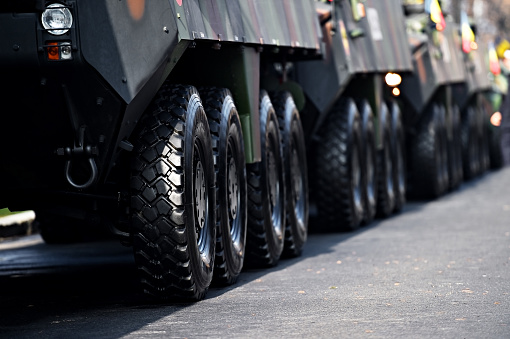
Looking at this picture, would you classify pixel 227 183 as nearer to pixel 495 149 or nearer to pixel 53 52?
pixel 53 52

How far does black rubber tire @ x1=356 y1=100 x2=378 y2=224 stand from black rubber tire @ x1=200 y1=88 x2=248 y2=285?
5478mm

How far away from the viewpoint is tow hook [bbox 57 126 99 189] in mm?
8188

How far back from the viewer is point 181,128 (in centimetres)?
881

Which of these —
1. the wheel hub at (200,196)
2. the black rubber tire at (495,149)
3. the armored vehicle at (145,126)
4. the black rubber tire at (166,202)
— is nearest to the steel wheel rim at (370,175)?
the armored vehicle at (145,126)

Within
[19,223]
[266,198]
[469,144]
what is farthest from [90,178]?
[469,144]

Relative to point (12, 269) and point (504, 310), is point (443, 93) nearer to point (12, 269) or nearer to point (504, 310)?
point (12, 269)

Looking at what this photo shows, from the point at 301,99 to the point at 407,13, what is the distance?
8.21 meters

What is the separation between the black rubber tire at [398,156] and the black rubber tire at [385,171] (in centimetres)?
15

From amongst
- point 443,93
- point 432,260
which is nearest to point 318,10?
point 432,260

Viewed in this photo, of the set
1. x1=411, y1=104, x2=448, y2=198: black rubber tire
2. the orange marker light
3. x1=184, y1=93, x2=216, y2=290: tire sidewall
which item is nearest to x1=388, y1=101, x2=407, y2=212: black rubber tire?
x1=411, y1=104, x2=448, y2=198: black rubber tire

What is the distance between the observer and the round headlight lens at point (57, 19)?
7691 millimetres

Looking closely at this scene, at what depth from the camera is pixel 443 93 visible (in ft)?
74.7

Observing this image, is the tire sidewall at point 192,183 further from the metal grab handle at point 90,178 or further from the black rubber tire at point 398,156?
the black rubber tire at point 398,156

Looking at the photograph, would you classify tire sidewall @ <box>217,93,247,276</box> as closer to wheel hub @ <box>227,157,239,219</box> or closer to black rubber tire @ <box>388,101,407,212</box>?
wheel hub @ <box>227,157,239,219</box>
